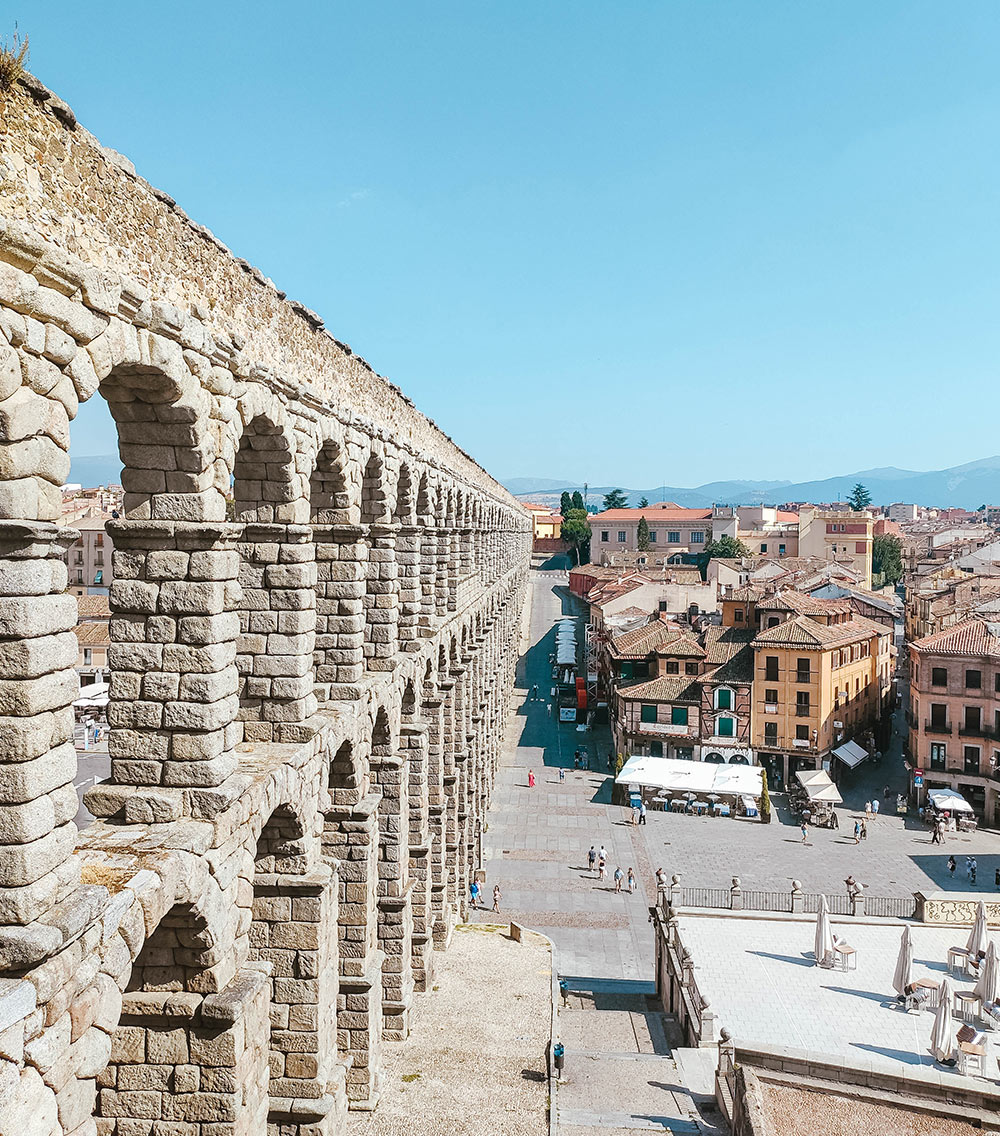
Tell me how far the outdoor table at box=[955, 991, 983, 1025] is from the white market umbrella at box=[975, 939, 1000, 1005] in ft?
0.49

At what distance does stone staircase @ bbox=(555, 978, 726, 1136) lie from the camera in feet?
58.9

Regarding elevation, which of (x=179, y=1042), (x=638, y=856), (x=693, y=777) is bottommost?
(x=638, y=856)

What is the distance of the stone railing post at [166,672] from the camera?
8.88 m

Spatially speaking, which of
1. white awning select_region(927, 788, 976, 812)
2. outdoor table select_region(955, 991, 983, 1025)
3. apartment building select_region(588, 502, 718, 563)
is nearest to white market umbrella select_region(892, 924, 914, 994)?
outdoor table select_region(955, 991, 983, 1025)

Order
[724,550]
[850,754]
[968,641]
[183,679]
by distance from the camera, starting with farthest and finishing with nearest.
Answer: [724,550] → [850,754] → [968,641] → [183,679]

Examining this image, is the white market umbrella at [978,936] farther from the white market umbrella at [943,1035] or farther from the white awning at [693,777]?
the white awning at [693,777]

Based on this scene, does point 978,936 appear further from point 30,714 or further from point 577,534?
point 577,534

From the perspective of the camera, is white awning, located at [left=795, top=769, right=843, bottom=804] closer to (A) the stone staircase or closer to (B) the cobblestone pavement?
(B) the cobblestone pavement

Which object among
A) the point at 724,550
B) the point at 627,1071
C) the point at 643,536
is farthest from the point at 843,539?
the point at 627,1071

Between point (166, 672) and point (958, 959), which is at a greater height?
point (166, 672)

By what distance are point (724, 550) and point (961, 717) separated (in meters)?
71.0

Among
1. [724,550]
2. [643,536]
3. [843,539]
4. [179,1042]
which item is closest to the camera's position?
[179,1042]

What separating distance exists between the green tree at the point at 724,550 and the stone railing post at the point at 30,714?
10799cm

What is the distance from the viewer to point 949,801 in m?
42.8
